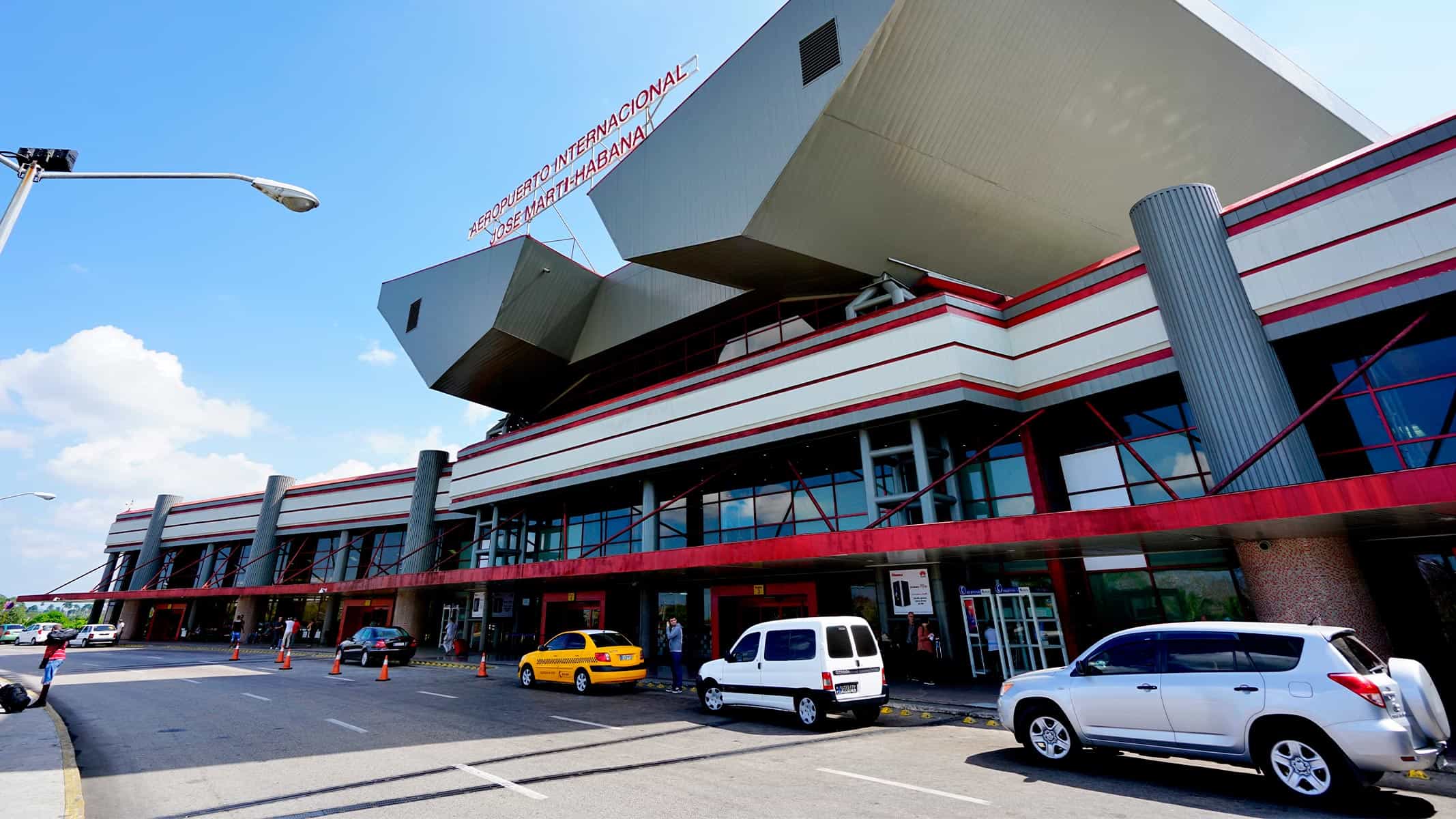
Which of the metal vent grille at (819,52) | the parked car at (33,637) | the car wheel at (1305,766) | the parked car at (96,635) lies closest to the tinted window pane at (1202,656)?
the car wheel at (1305,766)

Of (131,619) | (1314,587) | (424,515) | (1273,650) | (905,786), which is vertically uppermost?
(424,515)

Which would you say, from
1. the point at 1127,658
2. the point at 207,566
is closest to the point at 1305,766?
the point at 1127,658

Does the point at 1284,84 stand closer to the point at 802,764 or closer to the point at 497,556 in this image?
the point at 802,764

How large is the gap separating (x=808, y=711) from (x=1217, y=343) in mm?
12700

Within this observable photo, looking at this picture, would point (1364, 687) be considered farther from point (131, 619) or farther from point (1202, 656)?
point (131, 619)

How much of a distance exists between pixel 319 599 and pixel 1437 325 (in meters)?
54.1

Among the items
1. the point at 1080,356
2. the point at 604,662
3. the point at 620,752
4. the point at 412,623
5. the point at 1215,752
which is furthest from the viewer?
the point at 412,623

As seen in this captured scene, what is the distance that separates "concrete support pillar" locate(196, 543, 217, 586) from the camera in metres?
50.1

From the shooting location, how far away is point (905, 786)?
761 cm

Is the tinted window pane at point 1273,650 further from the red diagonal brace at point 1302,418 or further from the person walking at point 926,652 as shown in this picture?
the person walking at point 926,652

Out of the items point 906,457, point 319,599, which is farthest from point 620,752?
point 319,599

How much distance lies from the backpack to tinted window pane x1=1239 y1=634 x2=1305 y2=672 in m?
20.3

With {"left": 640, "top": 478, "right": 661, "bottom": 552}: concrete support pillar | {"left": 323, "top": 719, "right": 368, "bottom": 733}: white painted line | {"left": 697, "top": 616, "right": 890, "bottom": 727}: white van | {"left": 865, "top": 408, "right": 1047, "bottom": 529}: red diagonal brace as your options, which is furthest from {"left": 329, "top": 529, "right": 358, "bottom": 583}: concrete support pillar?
{"left": 697, "top": 616, "right": 890, "bottom": 727}: white van

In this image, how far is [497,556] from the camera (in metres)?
33.8
